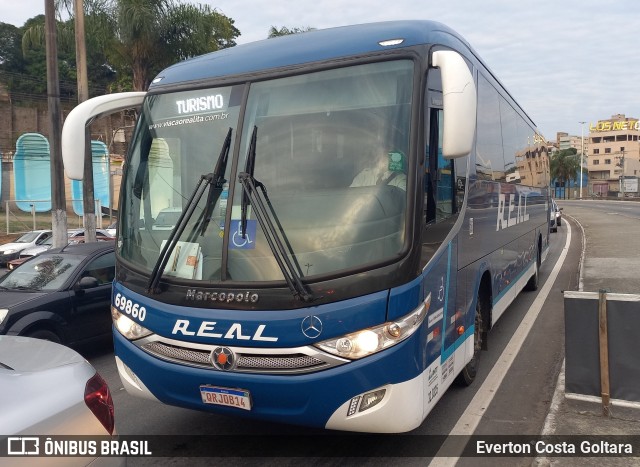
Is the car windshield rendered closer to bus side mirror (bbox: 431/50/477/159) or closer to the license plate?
the license plate

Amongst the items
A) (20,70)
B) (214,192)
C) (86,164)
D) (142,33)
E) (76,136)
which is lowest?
(214,192)

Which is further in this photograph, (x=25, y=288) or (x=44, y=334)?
(x=25, y=288)

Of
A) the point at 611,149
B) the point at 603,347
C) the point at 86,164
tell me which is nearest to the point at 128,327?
the point at 603,347

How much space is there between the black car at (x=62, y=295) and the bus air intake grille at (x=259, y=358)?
148 inches

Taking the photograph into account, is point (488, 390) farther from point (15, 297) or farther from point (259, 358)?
point (15, 297)

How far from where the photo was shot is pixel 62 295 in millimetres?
Answer: 7453

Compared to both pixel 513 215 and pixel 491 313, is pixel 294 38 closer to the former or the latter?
pixel 491 313

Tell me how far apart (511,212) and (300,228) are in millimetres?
4960

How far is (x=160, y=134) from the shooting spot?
15.1 feet

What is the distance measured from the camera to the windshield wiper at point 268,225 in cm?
365

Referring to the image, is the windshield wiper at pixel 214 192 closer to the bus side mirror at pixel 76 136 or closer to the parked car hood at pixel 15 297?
the bus side mirror at pixel 76 136

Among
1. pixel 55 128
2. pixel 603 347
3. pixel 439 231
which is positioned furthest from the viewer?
pixel 55 128

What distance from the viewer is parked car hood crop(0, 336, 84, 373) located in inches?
118

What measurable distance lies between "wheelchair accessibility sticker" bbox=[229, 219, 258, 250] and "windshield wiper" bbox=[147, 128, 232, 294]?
9.4 inches
